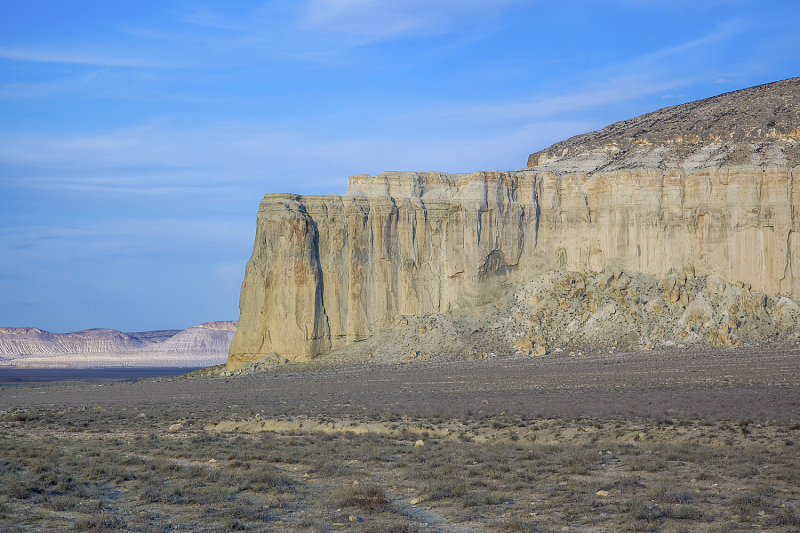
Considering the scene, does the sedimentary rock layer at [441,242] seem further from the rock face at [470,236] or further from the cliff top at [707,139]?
the cliff top at [707,139]

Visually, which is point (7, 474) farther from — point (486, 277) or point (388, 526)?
point (486, 277)

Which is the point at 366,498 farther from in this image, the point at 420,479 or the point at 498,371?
the point at 498,371

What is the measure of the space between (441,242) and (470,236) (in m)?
1.99

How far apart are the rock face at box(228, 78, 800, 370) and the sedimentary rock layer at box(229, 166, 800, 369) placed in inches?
2.9

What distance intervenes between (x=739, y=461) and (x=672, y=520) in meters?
4.99

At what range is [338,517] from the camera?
11.3 meters

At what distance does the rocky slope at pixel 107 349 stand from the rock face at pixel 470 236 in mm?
123424

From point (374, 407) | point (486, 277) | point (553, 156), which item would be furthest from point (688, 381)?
point (553, 156)

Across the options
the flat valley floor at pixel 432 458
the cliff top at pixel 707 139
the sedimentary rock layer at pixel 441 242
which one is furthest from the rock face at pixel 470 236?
A: the flat valley floor at pixel 432 458

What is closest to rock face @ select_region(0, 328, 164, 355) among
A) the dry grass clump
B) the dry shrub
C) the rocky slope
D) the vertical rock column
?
the rocky slope

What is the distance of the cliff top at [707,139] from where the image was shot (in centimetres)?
4822

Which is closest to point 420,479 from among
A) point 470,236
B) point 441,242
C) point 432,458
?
point 432,458

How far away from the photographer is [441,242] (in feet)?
159

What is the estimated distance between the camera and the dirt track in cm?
2355
